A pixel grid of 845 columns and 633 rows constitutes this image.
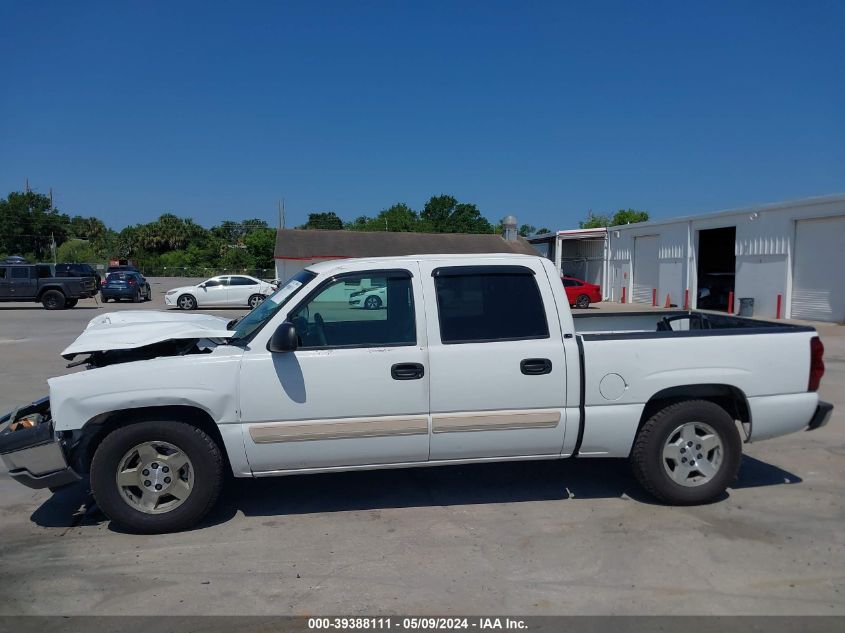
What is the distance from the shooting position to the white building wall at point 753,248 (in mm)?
23256

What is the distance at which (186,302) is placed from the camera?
28797 millimetres

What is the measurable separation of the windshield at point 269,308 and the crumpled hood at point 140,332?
162 millimetres

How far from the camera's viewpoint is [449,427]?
15.2 ft

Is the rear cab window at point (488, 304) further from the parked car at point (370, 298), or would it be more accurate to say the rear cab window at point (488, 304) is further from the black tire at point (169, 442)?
the black tire at point (169, 442)

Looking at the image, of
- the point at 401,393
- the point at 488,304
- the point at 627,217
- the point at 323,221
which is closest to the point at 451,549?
the point at 401,393

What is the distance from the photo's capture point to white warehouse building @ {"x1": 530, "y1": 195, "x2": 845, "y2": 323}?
22.1 meters

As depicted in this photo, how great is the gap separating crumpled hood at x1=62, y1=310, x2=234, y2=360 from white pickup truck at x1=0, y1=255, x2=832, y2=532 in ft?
0.08

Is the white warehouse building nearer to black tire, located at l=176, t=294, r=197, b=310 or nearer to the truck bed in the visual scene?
the truck bed

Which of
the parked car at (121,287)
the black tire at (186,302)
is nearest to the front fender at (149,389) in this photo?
the black tire at (186,302)

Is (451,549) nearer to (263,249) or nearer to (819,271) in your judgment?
(819,271)

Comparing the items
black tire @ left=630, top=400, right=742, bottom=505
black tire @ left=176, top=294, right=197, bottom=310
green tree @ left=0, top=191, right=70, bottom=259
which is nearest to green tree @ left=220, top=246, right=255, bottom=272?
green tree @ left=0, top=191, right=70, bottom=259

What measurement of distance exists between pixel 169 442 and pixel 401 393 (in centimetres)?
158

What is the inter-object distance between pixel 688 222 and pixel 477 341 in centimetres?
2717

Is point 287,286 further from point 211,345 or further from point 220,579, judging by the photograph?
point 220,579
